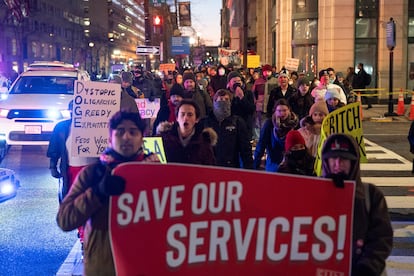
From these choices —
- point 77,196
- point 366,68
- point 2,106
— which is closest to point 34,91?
point 2,106

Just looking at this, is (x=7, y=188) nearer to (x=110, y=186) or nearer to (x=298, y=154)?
(x=298, y=154)

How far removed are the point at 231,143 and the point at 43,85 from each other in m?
9.16

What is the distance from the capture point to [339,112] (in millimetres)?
5660

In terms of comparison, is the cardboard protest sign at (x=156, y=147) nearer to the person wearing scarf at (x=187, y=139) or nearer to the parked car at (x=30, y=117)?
the person wearing scarf at (x=187, y=139)

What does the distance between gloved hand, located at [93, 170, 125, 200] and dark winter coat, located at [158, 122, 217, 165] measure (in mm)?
1987

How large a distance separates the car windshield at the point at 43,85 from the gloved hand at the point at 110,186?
11.9m

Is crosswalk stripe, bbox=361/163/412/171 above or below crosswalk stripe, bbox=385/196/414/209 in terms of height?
above

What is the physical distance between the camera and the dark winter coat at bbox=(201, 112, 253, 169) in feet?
22.7

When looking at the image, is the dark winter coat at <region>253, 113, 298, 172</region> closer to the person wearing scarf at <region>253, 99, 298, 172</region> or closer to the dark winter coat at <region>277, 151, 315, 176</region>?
the person wearing scarf at <region>253, 99, 298, 172</region>

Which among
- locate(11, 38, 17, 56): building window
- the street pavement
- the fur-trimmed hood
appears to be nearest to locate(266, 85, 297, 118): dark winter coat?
the street pavement

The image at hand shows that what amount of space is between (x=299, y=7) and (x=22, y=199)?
957 inches

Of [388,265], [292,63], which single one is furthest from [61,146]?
[292,63]

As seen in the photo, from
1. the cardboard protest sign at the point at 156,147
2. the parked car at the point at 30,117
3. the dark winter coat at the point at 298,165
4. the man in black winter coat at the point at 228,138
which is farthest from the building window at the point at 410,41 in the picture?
the dark winter coat at the point at 298,165

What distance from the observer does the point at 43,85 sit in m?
14.9
